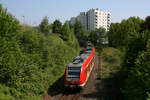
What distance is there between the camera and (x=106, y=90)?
56.3 ft

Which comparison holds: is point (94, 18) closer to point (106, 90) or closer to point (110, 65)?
point (110, 65)

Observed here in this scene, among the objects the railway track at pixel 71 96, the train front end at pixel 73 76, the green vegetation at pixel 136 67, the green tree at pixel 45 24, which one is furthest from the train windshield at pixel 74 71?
the green tree at pixel 45 24

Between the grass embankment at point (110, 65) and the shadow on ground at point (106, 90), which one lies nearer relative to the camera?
the shadow on ground at point (106, 90)

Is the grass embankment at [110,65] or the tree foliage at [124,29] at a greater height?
the tree foliage at [124,29]

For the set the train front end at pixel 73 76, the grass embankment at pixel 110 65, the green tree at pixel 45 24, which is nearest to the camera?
the train front end at pixel 73 76

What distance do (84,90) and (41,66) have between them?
571 cm

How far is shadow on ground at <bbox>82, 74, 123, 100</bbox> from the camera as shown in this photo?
593 inches

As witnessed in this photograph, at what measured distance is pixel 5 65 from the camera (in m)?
11.1

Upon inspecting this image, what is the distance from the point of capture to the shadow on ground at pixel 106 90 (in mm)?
15055

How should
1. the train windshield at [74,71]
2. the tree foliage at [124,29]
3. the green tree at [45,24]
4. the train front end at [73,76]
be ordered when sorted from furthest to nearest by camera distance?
the tree foliage at [124,29] < the green tree at [45,24] < the train windshield at [74,71] < the train front end at [73,76]

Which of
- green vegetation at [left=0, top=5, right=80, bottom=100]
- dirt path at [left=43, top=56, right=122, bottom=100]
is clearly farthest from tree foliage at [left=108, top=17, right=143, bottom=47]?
green vegetation at [left=0, top=5, right=80, bottom=100]

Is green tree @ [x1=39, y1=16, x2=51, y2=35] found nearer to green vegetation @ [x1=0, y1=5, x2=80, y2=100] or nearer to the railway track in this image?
green vegetation @ [x1=0, y1=5, x2=80, y2=100]

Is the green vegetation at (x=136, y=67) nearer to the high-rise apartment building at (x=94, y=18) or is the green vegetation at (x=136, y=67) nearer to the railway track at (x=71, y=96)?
the railway track at (x=71, y=96)

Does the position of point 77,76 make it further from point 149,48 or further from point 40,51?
point 149,48
